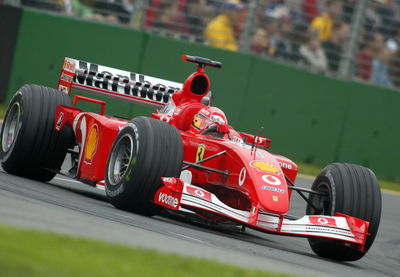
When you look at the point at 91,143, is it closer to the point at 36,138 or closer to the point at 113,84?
the point at 36,138

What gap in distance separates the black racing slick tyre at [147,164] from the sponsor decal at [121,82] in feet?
8.59

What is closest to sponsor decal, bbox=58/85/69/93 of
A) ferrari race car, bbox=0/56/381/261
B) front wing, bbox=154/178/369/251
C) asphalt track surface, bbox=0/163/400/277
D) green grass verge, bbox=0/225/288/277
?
ferrari race car, bbox=0/56/381/261

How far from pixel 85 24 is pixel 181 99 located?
6.94 meters

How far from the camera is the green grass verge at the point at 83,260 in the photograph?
15.3 feet

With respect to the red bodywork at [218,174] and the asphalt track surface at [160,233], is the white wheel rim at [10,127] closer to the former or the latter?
the asphalt track surface at [160,233]

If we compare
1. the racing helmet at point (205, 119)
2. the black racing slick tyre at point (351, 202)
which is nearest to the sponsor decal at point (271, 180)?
the black racing slick tyre at point (351, 202)

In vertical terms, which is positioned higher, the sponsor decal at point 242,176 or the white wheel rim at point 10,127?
the sponsor decal at point 242,176

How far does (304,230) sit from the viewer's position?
8695mm

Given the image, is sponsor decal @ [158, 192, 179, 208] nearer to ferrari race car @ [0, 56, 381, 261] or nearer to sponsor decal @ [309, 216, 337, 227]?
ferrari race car @ [0, 56, 381, 261]

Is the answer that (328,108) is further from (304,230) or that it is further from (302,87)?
(304,230)

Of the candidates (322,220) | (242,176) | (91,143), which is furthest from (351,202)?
(91,143)

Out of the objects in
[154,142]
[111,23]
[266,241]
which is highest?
[111,23]

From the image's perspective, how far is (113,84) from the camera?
11633mm

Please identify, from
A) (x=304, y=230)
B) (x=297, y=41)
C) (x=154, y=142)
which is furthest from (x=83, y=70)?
(x=297, y=41)
